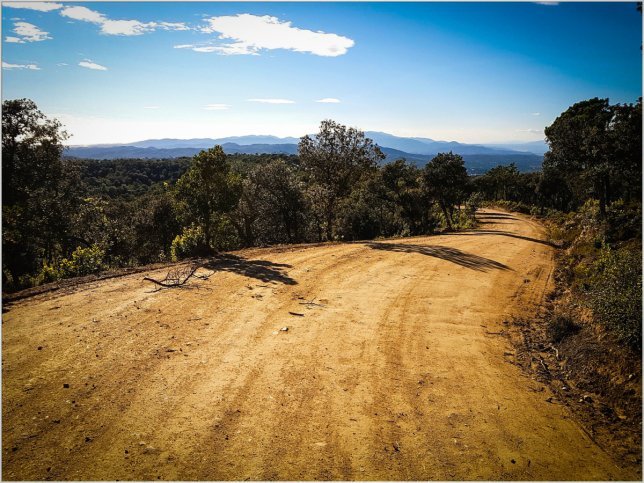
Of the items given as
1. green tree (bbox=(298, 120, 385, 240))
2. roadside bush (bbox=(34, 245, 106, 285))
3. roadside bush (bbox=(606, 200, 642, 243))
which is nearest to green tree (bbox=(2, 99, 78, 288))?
roadside bush (bbox=(34, 245, 106, 285))

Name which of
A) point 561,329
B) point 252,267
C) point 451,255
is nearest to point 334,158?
point 451,255

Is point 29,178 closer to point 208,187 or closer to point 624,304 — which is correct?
point 208,187

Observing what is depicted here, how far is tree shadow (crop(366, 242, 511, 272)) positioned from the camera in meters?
15.5

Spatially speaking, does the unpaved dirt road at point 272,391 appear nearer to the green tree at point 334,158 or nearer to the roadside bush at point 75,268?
the roadside bush at point 75,268

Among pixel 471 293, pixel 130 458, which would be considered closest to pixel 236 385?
pixel 130 458

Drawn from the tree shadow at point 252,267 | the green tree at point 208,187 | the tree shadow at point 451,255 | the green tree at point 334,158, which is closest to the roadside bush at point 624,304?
the tree shadow at point 451,255

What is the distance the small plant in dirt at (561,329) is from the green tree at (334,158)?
2168 cm

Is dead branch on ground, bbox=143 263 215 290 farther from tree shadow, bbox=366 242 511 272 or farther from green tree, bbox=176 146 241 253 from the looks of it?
tree shadow, bbox=366 242 511 272

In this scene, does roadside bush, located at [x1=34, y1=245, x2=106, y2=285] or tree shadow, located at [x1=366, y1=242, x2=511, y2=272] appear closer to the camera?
roadside bush, located at [x1=34, y1=245, x2=106, y2=285]

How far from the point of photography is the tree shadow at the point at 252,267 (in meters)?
12.6

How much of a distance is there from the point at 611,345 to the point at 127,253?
1637 inches

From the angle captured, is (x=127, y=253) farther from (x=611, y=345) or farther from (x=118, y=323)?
(x=611, y=345)

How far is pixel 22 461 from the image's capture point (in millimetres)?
4668

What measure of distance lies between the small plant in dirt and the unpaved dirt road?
1.26 m
